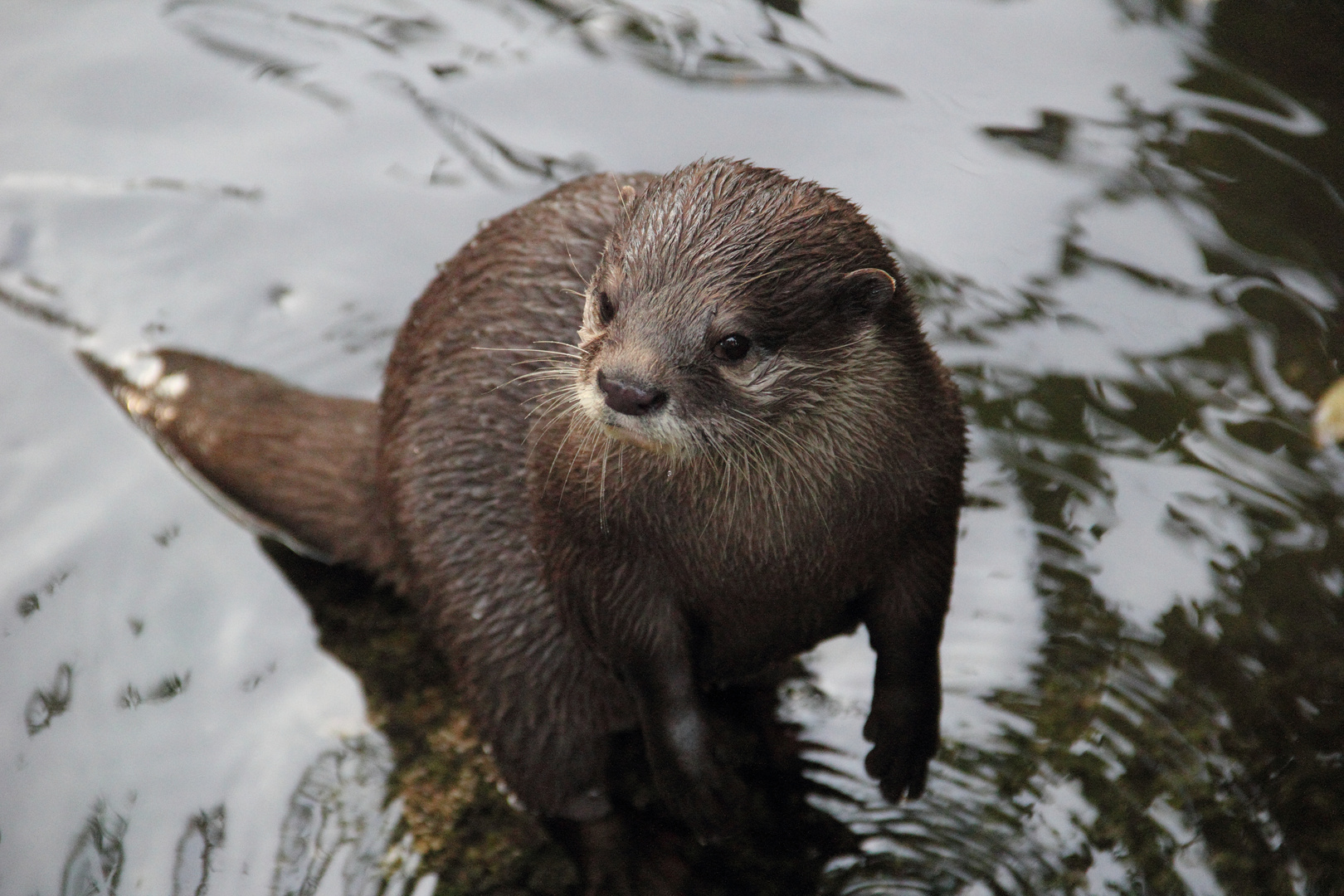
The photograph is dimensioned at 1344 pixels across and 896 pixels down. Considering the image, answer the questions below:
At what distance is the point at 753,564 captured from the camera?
2.62 meters

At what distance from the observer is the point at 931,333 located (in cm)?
399

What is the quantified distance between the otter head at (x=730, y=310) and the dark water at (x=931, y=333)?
1.08 meters

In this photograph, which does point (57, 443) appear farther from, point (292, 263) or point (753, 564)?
point (753, 564)

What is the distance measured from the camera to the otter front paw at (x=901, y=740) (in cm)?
277

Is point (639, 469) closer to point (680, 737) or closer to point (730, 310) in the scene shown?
point (730, 310)

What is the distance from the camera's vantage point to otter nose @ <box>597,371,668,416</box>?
88.2 inches

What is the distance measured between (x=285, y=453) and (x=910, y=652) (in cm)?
151

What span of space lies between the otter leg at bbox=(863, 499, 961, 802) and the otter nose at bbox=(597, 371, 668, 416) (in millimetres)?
584

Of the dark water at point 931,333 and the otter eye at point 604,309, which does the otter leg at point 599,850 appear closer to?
the dark water at point 931,333

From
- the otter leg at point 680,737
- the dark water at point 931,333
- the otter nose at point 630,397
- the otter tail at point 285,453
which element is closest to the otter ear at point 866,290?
the otter nose at point 630,397

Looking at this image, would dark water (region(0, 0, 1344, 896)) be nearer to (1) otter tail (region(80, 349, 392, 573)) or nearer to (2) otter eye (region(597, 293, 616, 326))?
(1) otter tail (region(80, 349, 392, 573))

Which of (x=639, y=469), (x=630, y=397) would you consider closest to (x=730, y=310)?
(x=630, y=397)

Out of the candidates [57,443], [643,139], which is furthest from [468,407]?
[643,139]

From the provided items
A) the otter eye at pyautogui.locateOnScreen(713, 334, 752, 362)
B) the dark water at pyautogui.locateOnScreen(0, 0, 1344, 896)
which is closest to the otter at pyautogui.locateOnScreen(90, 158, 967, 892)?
the otter eye at pyautogui.locateOnScreen(713, 334, 752, 362)
